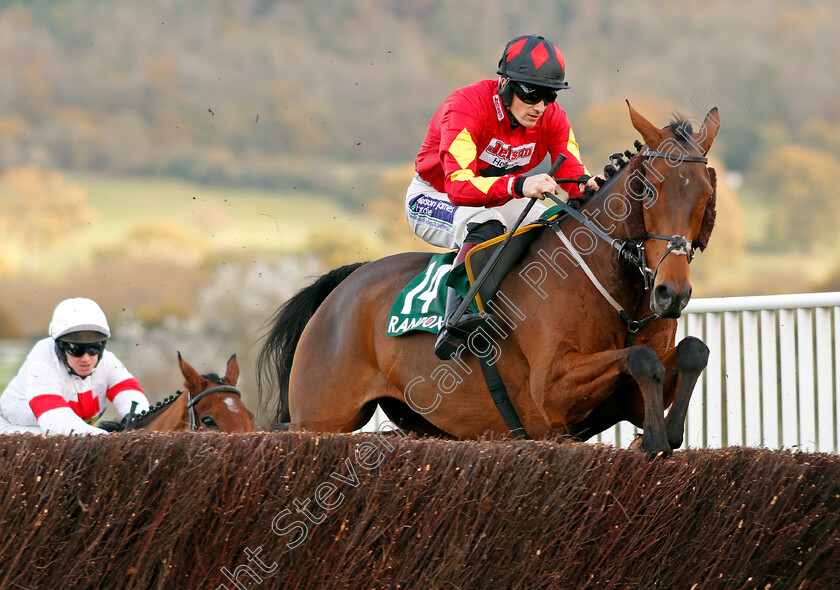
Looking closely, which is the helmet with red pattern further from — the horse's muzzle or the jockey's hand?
the horse's muzzle

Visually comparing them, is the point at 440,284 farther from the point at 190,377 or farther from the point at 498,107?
the point at 190,377

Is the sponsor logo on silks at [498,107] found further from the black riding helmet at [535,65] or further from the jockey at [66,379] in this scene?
the jockey at [66,379]

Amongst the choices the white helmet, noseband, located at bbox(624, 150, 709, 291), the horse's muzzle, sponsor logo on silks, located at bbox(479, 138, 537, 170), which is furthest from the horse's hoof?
the white helmet

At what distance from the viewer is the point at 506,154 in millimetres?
3936

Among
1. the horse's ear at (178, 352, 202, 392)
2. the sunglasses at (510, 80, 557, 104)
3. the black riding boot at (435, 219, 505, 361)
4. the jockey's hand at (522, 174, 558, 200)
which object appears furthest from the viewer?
the horse's ear at (178, 352, 202, 392)

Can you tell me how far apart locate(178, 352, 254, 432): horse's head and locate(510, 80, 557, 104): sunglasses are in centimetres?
196

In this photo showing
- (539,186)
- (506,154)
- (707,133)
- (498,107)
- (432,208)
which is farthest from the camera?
(432,208)

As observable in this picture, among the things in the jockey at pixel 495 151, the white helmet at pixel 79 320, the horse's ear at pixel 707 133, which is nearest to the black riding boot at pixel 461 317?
the jockey at pixel 495 151

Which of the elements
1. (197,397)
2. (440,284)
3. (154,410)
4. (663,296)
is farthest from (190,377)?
(663,296)

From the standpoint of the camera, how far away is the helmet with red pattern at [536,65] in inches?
142

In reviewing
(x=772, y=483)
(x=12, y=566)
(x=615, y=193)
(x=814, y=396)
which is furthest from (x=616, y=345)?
(x=814, y=396)

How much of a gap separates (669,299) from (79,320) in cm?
279

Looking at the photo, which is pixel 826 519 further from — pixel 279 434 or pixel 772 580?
pixel 279 434

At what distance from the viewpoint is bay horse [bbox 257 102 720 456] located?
119 inches
